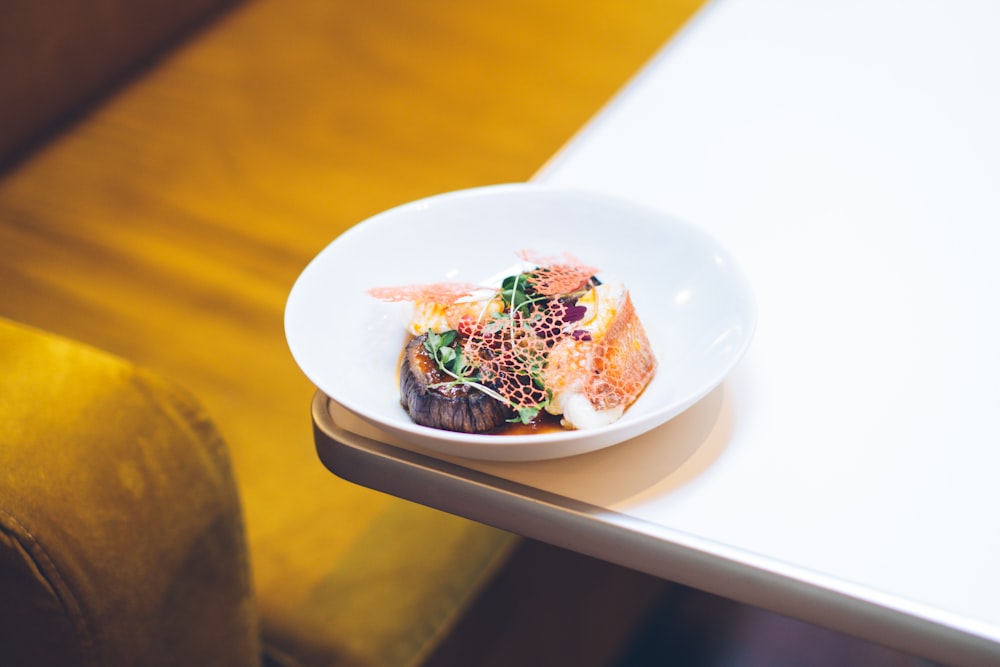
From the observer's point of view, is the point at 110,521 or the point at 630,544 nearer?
the point at 630,544

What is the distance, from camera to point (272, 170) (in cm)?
151

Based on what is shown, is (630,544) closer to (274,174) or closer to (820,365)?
(820,365)

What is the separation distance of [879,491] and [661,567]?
16 centimetres

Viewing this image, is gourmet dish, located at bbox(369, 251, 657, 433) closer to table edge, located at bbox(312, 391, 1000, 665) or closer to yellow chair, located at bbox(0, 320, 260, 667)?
table edge, located at bbox(312, 391, 1000, 665)

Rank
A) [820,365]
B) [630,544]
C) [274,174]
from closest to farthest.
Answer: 1. [630,544]
2. [820,365]
3. [274,174]

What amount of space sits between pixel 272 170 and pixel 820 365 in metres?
1.04

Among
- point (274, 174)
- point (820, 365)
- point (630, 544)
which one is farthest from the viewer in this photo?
point (274, 174)

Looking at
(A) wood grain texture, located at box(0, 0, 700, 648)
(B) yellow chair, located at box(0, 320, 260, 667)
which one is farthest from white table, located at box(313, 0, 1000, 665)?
(A) wood grain texture, located at box(0, 0, 700, 648)

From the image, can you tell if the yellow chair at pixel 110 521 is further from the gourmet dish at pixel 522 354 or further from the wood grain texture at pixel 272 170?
the gourmet dish at pixel 522 354

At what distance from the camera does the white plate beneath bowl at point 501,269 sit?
598mm

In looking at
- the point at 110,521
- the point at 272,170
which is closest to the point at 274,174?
the point at 272,170

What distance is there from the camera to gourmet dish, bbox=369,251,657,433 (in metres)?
0.62

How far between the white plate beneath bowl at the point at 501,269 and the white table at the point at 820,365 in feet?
0.11

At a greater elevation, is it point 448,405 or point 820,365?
point 820,365
